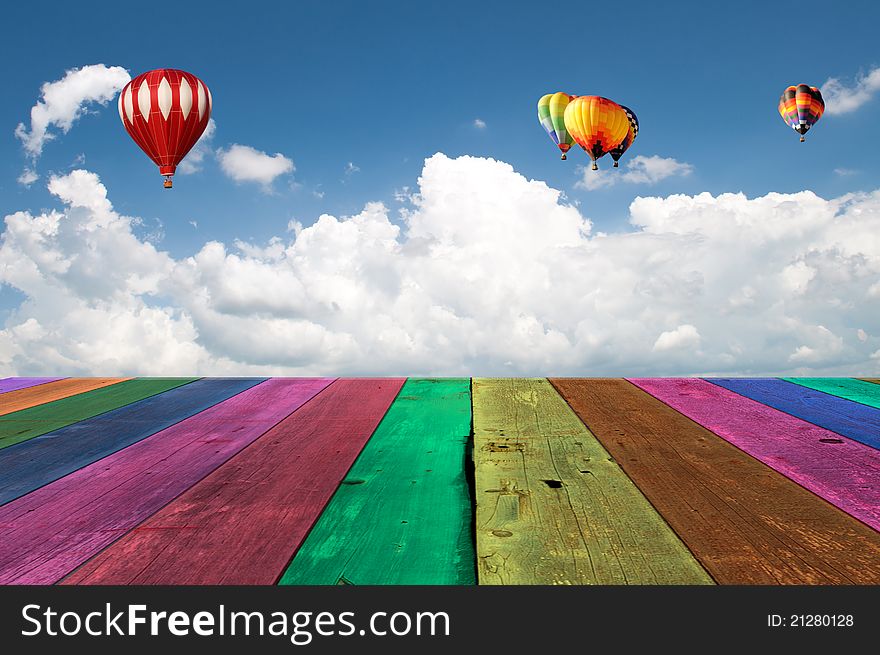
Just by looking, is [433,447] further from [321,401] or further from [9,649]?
[9,649]

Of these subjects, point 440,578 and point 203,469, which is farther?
point 203,469

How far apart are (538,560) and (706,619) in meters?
0.49

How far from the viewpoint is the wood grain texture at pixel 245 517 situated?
208cm

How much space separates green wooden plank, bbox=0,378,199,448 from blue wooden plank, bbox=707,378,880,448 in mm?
4015

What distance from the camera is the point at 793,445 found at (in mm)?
3307

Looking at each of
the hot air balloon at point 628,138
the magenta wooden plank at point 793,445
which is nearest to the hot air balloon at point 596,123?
the hot air balloon at point 628,138

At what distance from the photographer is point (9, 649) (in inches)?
71.3

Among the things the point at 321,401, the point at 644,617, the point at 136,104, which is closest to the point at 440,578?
the point at 644,617

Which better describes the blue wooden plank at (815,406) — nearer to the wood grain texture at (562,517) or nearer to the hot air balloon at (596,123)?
the wood grain texture at (562,517)

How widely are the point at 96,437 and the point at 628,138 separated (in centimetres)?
1406

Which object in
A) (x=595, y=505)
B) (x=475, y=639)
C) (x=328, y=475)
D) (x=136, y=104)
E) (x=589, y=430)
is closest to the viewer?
(x=475, y=639)

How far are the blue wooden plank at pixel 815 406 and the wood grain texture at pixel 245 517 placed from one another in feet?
8.09

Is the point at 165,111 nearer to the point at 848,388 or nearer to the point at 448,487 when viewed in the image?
the point at 448,487

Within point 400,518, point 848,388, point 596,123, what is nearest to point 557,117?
point 596,123
